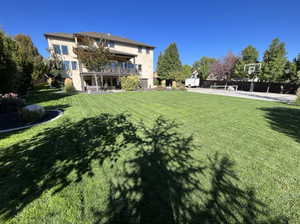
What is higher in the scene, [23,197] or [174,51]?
[174,51]

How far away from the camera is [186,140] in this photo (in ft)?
13.6

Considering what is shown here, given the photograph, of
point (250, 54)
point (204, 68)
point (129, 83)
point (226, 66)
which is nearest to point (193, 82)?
point (204, 68)

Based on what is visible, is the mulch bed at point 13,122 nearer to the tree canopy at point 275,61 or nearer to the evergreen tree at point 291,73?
the tree canopy at point 275,61

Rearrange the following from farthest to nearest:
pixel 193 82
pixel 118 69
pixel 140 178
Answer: pixel 193 82
pixel 118 69
pixel 140 178

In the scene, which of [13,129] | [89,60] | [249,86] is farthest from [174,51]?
[13,129]

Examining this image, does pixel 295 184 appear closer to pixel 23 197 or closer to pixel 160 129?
pixel 160 129

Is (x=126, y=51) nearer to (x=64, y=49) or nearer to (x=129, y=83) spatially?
(x=129, y=83)

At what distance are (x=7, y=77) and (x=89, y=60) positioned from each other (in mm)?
9688

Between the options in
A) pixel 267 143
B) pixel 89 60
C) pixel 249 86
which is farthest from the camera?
pixel 249 86

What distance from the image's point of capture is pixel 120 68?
22.7m

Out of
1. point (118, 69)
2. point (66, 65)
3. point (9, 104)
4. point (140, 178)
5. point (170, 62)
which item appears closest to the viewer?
point (140, 178)

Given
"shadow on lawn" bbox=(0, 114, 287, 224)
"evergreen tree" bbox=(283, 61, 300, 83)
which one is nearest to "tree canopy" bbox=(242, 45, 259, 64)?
"evergreen tree" bbox=(283, 61, 300, 83)

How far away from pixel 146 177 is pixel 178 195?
67 centimetres

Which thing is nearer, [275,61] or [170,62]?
[275,61]
